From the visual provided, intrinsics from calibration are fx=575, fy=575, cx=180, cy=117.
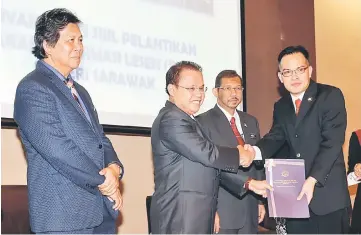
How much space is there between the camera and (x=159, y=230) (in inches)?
115

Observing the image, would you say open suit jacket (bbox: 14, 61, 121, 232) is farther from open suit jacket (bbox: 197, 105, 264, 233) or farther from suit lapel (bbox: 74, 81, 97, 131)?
open suit jacket (bbox: 197, 105, 264, 233)

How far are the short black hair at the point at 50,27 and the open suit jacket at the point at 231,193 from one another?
1419 mm

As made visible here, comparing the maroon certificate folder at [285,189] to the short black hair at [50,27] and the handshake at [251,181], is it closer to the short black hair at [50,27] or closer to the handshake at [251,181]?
the handshake at [251,181]

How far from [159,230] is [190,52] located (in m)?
1.96

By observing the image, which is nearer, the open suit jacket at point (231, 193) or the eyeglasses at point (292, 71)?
the eyeglasses at point (292, 71)

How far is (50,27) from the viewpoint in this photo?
2600 millimetres

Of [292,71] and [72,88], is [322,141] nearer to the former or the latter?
[292,71]

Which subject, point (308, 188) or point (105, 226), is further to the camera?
point (308, 188)

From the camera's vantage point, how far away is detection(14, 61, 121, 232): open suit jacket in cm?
235

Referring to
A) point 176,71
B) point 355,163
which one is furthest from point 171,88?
point 355,163

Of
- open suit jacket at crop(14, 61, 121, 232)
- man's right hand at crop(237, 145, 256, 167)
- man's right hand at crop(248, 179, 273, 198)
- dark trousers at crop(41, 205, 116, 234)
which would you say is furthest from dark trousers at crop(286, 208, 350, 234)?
open suit jacket at crop(14, 61, 121, 232)

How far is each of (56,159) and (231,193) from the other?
1566 millimetres

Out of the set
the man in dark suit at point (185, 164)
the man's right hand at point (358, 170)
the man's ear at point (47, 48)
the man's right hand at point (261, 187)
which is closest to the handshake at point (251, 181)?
the man's right hand at point (261, 187)

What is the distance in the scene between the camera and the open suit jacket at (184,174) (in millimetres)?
2842
